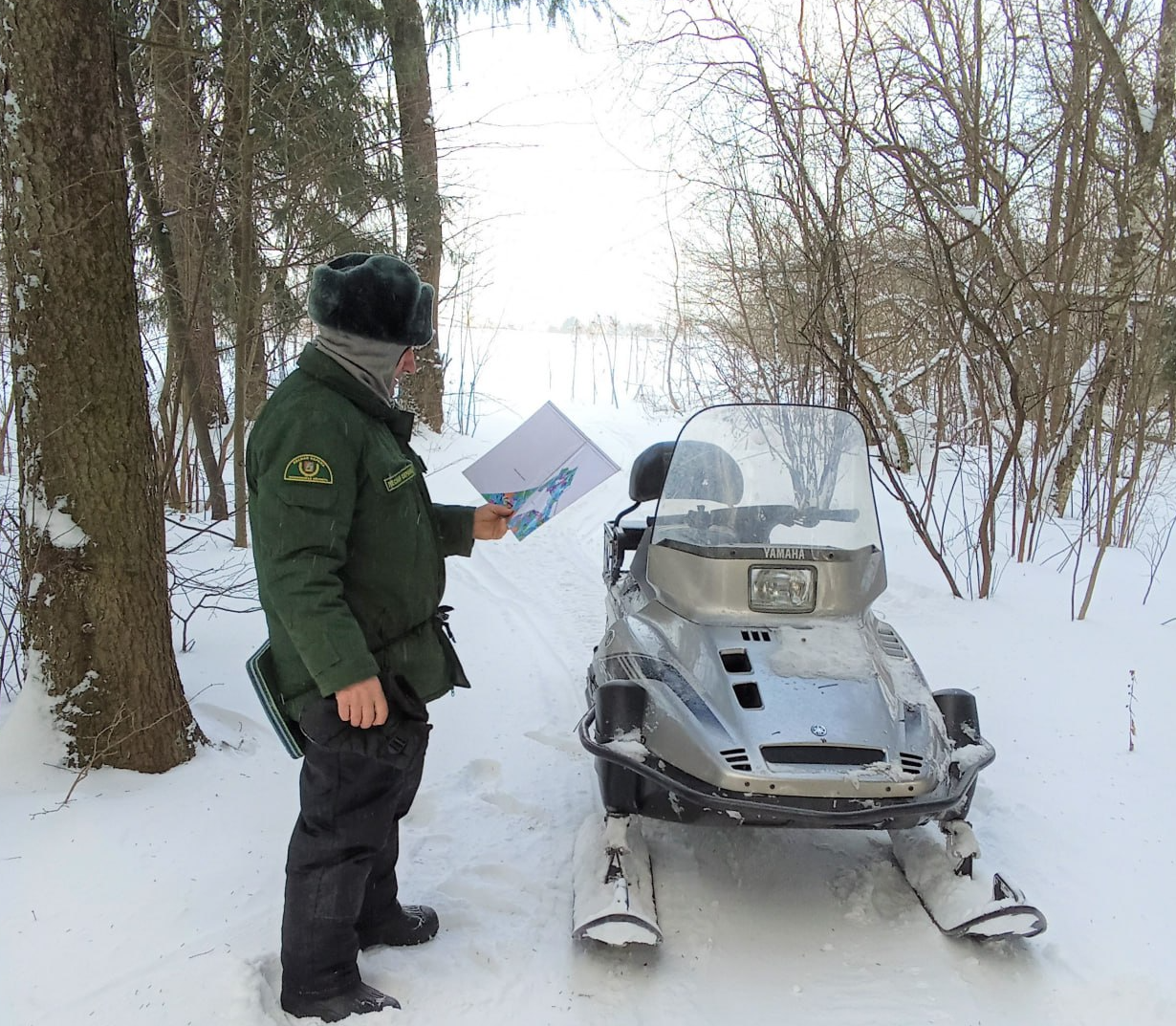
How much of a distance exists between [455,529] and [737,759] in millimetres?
982

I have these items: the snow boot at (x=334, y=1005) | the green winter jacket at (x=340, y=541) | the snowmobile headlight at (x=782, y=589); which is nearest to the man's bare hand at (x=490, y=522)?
the green winter jacket at (x=340, y=541)

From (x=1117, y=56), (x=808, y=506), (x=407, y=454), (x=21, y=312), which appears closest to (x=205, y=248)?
(x=21, y=312)

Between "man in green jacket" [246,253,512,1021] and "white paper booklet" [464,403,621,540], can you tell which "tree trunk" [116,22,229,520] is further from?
"man in green jacket" [246,253,512,1021]

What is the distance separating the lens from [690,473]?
3.21m

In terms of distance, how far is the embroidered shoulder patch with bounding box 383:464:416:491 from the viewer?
195 cm

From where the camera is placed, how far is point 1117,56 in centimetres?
520

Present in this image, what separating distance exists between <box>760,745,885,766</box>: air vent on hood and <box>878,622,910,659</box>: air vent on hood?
0.59m

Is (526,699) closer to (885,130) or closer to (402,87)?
(885,130)

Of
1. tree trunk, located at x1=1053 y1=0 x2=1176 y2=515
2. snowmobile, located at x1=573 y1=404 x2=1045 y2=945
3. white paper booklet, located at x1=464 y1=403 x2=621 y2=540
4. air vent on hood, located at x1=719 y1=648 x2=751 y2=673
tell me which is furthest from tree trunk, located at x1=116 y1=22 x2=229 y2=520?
tree trunk, located at x1=1053 y1=0 x2=1176 y2=515

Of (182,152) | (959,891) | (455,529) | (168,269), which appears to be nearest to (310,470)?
(455,529)

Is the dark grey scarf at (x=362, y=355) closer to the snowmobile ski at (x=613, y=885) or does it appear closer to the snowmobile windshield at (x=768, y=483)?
the snowmobile windshield at (x=768, y=483)

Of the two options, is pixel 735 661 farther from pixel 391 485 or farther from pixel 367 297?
pixel 367 297

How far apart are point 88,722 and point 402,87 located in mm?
6470

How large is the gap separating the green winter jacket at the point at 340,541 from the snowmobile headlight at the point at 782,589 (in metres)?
1.08
